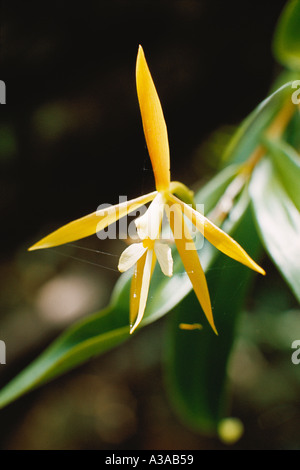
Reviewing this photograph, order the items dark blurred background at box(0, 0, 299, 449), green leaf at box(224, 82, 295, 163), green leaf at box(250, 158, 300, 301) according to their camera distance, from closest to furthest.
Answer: green leaf at box(250, 158, 300, 301) < green leaf at box(224, 82, 295, 163) < dark blurred background at box(0, 0, 299, 449)

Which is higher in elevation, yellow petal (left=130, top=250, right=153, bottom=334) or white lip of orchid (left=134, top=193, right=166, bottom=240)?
white lip of orchid (left=134, top=193, right=166, bottom=240)

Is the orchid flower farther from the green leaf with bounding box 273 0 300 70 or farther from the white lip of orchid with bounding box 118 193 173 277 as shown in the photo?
the green leaf with bounding box 273 0 300 70

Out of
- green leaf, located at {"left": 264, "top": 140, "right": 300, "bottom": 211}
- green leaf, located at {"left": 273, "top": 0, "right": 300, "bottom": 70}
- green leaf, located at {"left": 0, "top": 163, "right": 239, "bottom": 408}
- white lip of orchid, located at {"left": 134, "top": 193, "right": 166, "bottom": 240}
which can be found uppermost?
green leaf, located at {"left": 273, "top": 0, "right": 300, "bottom": 70}

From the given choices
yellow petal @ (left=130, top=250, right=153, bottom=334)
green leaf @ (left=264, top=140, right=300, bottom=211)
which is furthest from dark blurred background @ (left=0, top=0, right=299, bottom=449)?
yellow petal @ (left=130, top=250, right=153, bottom=334)

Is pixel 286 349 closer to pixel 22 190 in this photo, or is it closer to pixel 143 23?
pixel 22 190

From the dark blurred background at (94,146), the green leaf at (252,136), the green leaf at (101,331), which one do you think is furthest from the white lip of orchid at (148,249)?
the dark blurred background at (94,146)

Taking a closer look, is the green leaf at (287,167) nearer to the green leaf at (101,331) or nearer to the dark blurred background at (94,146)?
the green leaf at (101,331)
